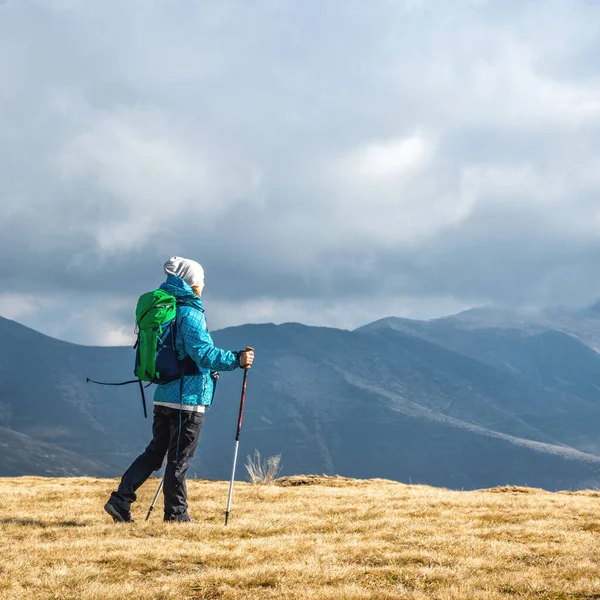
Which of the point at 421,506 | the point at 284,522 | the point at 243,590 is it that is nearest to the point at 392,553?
the point at 243,590

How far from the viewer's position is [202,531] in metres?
10.8

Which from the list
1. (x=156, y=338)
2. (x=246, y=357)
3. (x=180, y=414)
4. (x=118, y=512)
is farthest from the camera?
(x=118, y=512)

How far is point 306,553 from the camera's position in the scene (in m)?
9.42

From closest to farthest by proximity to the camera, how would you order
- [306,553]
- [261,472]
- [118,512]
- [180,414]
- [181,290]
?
1. [306,553]
2. [180,414]
3. [118,512]
4. [181,290]
5. [261,472]

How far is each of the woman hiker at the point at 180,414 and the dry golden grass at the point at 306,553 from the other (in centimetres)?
45

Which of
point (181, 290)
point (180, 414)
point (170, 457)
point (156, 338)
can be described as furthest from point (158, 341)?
point (170, 457)

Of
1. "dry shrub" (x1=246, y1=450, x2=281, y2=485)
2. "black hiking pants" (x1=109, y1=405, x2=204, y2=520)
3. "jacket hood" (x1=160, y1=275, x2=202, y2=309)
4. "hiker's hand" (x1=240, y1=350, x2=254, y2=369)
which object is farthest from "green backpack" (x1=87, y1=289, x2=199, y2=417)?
"dry shrub" (x1=246, y1=450, x2=281, y2=485)

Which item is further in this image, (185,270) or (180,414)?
(185,270)

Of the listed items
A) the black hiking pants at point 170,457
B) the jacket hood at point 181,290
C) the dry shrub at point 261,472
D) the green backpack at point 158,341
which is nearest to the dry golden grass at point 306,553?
the black hiking pants at point 170,457

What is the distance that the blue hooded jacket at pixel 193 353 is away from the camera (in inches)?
445

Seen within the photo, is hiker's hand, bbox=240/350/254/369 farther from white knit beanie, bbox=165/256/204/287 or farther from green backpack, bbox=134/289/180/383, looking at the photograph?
white knit beanie, bbox=165/256/204/287

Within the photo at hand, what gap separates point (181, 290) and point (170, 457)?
8.92 ft

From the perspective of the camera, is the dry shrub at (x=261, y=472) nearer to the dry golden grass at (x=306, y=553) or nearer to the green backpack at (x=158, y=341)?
the dry golden grass at (x=306, y=553)

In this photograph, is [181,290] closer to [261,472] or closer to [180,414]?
[180,414]
